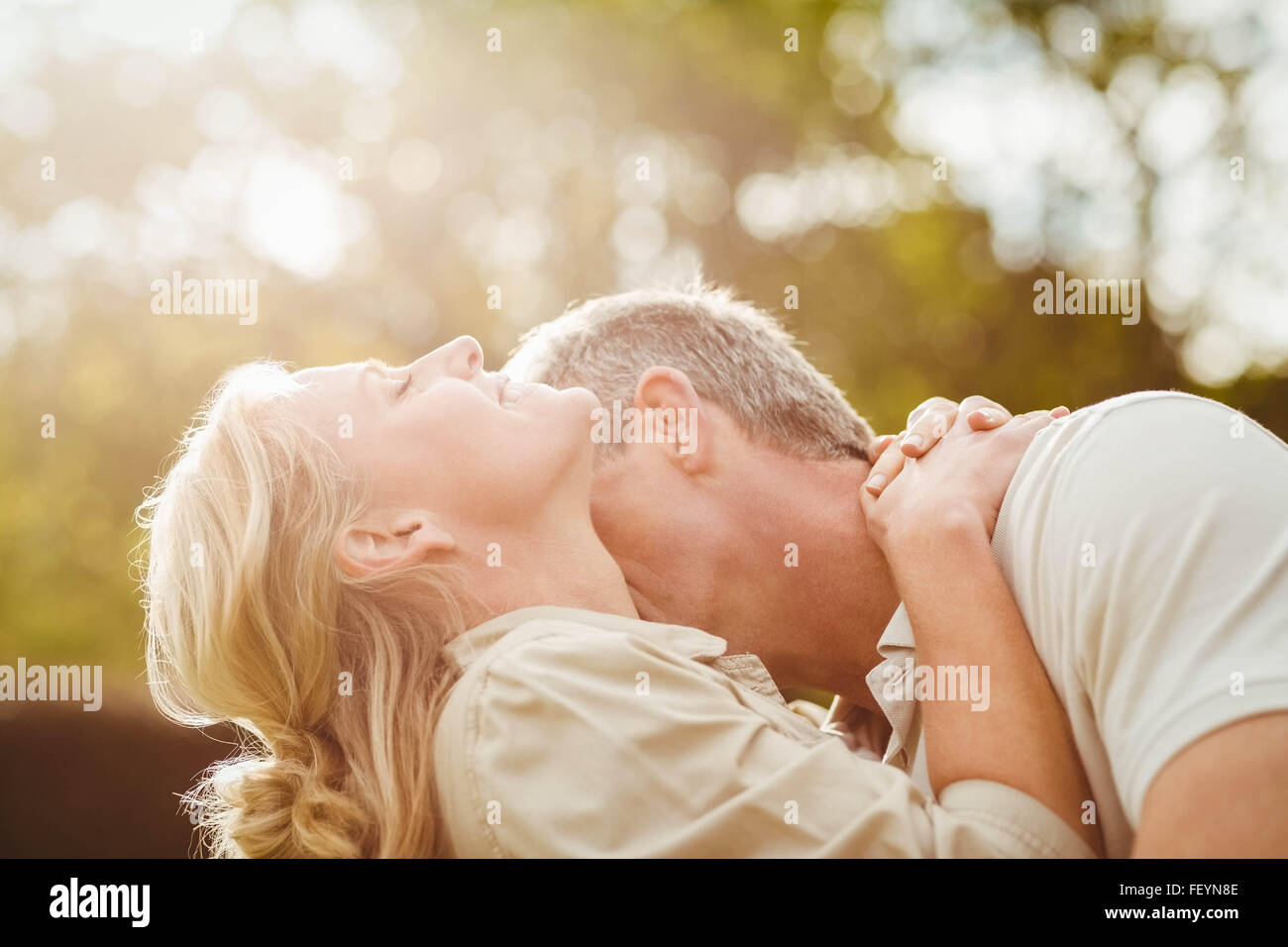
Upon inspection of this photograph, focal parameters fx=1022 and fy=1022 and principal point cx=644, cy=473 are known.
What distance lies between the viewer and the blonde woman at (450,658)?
1.62m

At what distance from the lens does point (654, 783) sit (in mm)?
1607

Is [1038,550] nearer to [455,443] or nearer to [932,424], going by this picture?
[932,424]

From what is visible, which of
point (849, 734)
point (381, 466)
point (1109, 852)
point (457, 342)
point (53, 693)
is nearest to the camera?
point (1109, 852)

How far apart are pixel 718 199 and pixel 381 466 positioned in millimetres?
8255

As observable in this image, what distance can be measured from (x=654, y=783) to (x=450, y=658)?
59 cm

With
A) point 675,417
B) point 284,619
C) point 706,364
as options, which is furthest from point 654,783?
point 706,364

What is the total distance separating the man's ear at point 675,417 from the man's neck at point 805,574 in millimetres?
146

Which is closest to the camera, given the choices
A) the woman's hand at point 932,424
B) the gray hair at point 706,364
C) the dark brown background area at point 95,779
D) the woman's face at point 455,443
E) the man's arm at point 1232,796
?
the man's arm at point 1232,796

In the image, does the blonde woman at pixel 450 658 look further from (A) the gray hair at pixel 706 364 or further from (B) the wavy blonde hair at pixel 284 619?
(A) the gray hair at pixel 706 364

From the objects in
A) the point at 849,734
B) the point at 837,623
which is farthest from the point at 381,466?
the point at 849,734

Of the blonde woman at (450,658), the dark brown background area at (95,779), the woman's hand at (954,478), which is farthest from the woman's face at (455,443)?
the dark brown background area at (95,779)
